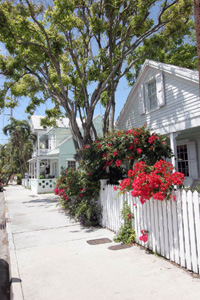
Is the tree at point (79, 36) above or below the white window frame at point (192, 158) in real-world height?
above

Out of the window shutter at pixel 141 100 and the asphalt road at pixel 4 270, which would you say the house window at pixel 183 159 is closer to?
the window shutter at pixel 141 100

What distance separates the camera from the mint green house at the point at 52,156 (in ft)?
63.1

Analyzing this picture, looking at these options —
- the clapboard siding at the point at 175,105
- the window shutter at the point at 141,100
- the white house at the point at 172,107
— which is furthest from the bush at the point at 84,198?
the window shutter at the point at 141,100

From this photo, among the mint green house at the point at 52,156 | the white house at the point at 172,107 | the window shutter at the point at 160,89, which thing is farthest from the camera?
the mint green house at the point at 52,156

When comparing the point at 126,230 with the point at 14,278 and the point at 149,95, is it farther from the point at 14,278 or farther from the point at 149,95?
the point at 149,95

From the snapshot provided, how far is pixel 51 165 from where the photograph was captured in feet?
84.3

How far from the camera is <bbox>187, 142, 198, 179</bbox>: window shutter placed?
1034cm

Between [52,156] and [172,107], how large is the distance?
49.9 feet

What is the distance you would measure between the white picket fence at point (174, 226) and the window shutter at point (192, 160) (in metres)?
5.97

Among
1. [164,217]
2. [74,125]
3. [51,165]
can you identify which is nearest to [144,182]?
[164,217]

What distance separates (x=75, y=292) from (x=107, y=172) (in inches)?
172

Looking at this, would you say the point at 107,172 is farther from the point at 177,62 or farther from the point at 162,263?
the point at 177,62

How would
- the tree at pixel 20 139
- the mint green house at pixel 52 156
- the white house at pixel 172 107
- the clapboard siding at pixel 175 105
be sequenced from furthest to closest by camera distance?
the tree at pixel 20 139 → the mint green house at pixel 52 156 → the white house at pixel 172 107 → the clapboard siding at pixel 175 105

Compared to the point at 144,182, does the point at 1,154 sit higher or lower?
higher
